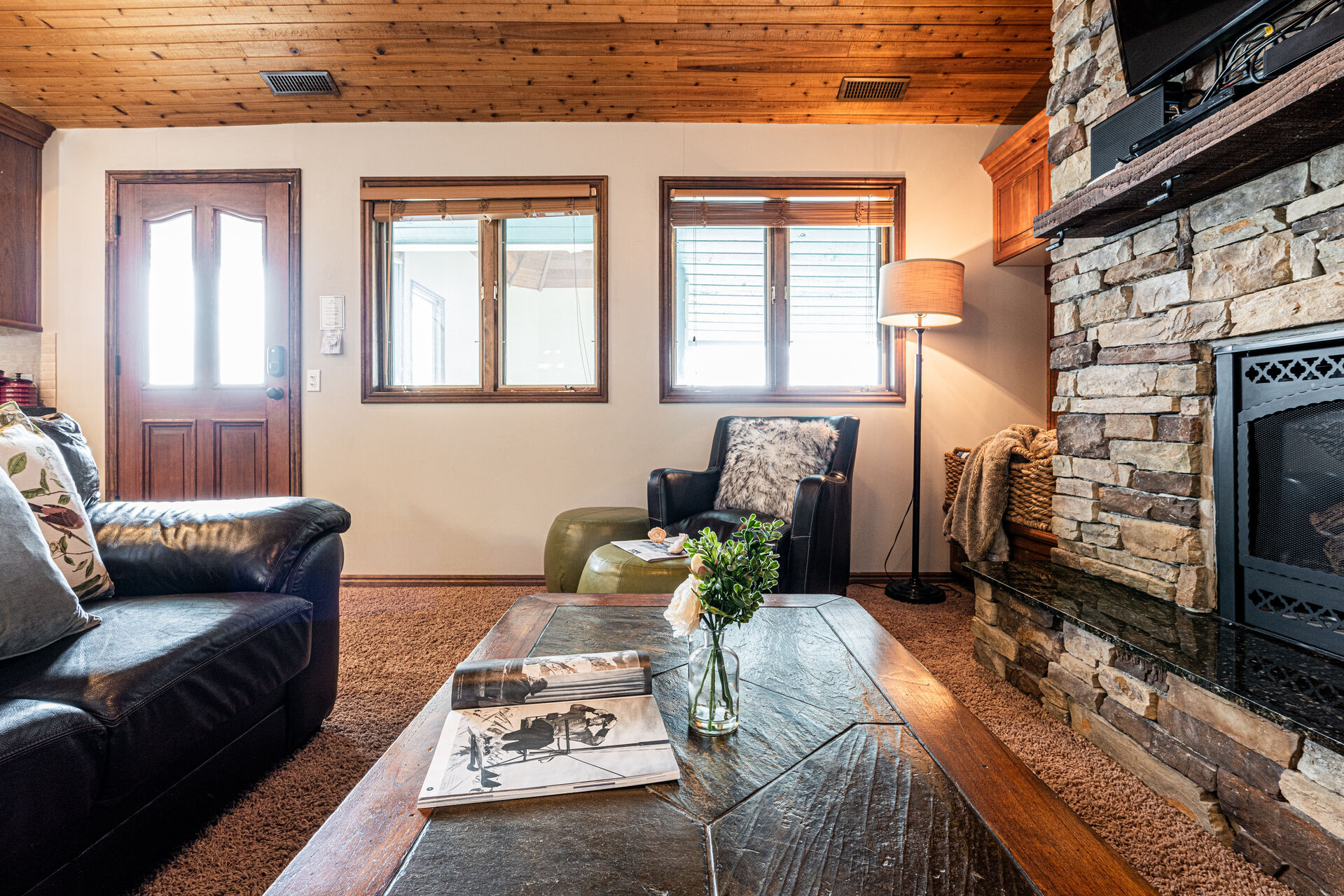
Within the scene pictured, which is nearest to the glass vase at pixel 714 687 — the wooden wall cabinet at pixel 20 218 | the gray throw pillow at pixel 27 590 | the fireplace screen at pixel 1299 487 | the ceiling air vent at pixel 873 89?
the gray throw pillow at pixel 27 590

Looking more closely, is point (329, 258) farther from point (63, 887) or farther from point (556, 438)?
point (63, 887)

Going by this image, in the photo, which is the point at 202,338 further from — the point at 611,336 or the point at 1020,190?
the point at 1020,190

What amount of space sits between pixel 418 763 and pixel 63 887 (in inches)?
26.1

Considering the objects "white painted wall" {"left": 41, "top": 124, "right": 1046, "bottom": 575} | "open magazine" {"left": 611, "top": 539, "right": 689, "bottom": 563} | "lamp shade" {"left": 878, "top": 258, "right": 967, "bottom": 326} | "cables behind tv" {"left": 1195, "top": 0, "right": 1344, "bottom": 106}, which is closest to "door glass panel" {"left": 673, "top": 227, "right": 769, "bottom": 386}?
"white painted wall" {"left": 41, "top": 124, "right": 1046, "bottom": 575}

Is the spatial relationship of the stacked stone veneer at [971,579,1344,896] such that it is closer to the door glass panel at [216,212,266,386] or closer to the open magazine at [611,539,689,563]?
the open magazine at [611,539,689,563]

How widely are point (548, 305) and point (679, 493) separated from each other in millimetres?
1352

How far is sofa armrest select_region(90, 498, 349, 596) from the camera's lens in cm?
151

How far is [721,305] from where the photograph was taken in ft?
11.5

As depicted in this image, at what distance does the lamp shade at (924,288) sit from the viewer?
2953mm

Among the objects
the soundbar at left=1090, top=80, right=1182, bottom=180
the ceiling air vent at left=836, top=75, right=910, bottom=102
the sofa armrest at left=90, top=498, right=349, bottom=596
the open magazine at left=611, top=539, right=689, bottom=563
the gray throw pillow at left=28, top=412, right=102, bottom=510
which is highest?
the ceiling air vent at left=836, top=75, right=910, bottom=102

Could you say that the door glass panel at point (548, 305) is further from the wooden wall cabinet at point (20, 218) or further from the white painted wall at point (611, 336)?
the wooden wall cabinet at point (20, 218)

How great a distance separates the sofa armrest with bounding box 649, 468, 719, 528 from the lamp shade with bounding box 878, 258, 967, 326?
1.20 m

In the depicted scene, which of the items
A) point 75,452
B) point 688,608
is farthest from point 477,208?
point 688,608

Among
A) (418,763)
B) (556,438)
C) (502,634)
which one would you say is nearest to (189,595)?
(502,634)
